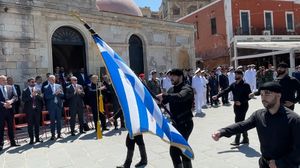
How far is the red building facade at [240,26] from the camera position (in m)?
25.3

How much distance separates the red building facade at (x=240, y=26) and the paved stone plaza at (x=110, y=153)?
1976cm

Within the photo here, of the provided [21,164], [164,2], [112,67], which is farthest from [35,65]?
[164,2]

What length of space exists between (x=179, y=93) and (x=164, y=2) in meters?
45.6

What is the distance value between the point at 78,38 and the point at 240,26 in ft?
64.2

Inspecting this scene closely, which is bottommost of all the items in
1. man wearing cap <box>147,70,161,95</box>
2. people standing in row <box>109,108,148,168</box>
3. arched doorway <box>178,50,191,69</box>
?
people standing in row <box>109,108,148,168</box>

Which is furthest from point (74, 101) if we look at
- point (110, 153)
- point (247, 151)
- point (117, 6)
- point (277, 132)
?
point (117, 6)

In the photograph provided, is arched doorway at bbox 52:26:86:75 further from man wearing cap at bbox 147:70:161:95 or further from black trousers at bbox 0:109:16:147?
black trousers at bbox 0:109:16:147

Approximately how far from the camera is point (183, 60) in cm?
1711

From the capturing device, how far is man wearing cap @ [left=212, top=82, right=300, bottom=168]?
2.35 m

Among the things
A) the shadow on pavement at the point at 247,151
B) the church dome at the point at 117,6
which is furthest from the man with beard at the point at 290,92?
the church dome at the point at 117,6

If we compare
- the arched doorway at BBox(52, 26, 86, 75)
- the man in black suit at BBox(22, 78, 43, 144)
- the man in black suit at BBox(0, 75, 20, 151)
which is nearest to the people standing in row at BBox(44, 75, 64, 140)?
the man in black suit at BBox(22, 78, 43, 144)

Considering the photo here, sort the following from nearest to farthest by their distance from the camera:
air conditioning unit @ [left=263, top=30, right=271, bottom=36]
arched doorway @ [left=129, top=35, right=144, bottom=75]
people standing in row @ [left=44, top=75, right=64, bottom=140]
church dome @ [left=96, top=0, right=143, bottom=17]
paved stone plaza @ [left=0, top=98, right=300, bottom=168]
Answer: paved stone plaza @ [left=0, top=98, right=300, bottom=168]
people standing in row @ [left=44, top=75, right=64, bottom=140]
arched doorway @ [left=129, top=35, right=144, bottom=75]
church dome @ [left=96, top=0, right=143, bottom=17]
air conditioning unit @ [left=263, top=30, right=271, bottom=36]

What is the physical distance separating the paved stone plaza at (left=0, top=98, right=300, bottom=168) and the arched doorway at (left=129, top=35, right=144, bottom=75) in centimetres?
696

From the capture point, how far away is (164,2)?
46.4 m
